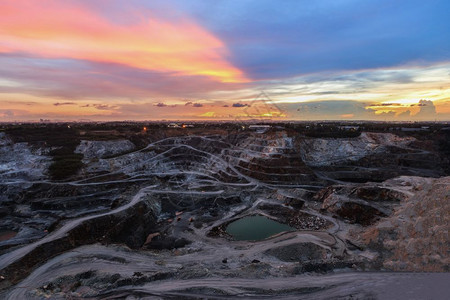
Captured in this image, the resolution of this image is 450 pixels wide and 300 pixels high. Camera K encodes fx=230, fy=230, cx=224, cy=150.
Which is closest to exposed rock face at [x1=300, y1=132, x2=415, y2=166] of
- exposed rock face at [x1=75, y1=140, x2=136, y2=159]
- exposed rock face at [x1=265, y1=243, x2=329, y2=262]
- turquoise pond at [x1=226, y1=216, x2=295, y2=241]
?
turquoise pond at [x1=226, y1=216, x2=295, y2=241]

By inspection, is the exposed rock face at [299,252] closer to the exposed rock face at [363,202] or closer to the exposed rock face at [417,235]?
the exposed rock face at [417,235]

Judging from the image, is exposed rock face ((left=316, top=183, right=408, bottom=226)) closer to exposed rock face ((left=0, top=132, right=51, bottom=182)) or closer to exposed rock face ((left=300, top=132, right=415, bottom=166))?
exposed rock face ((left=300, top=132, right=415, bottom=166))

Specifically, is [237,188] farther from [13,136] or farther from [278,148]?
[13,136]

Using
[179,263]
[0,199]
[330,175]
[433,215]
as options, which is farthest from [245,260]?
[0,199]

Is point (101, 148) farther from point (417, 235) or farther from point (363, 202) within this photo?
point (417, 235)

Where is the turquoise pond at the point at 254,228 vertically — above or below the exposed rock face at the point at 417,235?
below

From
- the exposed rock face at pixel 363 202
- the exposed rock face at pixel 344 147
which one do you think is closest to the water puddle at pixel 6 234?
the exposed rock face at pixel 363 202

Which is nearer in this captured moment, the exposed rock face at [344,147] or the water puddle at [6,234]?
the water puddle at [6,234]
